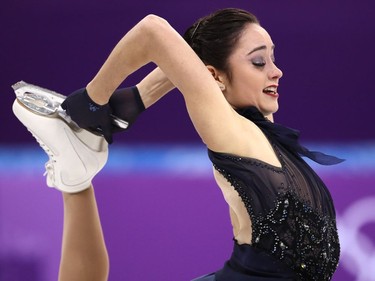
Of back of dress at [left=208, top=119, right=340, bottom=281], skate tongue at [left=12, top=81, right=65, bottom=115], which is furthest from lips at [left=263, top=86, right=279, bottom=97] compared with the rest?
skate tongue at [left=12, top=81, right=65, bottom=115]

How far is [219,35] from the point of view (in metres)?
2.32

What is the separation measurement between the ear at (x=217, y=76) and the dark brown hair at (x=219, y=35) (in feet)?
0.03

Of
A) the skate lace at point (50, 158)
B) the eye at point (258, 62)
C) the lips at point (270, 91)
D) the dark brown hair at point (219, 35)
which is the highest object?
the dark brown hair at point (219, 35)

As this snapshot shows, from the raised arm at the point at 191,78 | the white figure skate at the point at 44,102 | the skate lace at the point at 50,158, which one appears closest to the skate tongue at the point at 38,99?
the white figure skate at the point at 44,102

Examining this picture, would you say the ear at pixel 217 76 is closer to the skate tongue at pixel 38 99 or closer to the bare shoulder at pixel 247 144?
the bare shoulder at pixel 247 144

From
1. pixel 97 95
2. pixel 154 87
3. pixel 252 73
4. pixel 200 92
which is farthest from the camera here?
pixel 154 87

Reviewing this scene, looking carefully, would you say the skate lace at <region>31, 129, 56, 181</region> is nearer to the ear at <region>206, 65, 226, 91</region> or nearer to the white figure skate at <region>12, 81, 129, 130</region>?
the white figure skate at <region>12, 81, 129, 130</region>

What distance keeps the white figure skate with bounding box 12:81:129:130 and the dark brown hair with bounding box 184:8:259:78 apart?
471mm

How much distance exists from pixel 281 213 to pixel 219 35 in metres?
0.53

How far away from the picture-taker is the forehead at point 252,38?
7.58 feet

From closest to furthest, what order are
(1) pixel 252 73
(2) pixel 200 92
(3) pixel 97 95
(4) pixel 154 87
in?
(2) pixel 200 92 → (1) pixel 252 73 → (3) pixel 97 95 → (4) pixel 154 87

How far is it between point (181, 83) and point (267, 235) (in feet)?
1.50

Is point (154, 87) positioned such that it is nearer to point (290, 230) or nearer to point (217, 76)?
point (217, 76)

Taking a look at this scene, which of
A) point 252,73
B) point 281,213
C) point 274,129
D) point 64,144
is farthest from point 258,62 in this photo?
point 64,144
